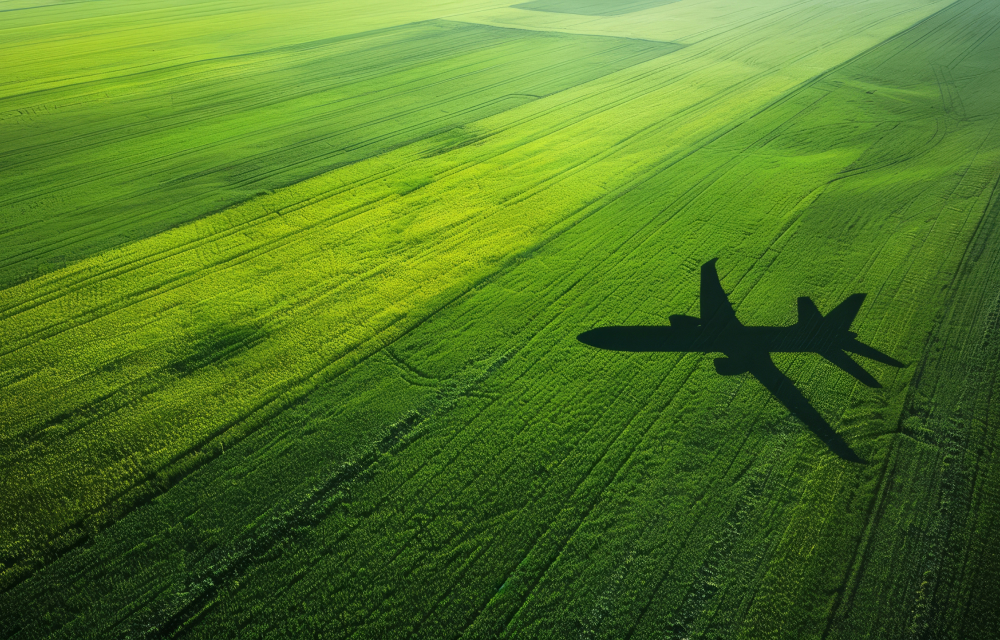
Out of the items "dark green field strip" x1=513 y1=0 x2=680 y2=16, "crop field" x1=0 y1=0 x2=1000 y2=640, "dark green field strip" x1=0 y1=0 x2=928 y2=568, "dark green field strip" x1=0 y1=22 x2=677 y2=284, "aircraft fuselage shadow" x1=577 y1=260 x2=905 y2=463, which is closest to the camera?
"crop field" x1=0 y1=0 x2=1000 y2=640

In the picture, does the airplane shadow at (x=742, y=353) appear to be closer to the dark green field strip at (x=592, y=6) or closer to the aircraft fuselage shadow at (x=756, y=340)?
the aircraft fuselage shadow at (x=756, y=340)

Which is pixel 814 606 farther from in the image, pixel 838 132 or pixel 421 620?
pixel 838 132

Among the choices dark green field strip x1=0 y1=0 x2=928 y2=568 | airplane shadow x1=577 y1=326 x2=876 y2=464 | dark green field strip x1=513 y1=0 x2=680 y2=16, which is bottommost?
airplane shadow x1=577 y1=326 x2=876 y2=464

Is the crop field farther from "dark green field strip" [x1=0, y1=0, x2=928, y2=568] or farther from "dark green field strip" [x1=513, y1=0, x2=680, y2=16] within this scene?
"dark green field strip" [x1=513, y1=0, x2=680, y2=16]

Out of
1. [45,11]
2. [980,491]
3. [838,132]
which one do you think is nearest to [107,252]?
[980,491]

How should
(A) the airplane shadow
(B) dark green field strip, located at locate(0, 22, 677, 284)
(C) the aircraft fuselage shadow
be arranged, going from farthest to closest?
(B) dark green field strip, located at locate(0, 22, 677, 284)
(C) the aircraft fuselage shadow
(A) the airplane shadow

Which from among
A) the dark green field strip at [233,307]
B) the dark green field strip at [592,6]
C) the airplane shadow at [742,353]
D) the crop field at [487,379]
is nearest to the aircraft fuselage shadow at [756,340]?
the airplane shadow at [742,353]

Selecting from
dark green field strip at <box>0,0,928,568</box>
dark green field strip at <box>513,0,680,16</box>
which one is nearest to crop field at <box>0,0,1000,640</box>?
dark green field strip at <box>0,0,928,568</box>
